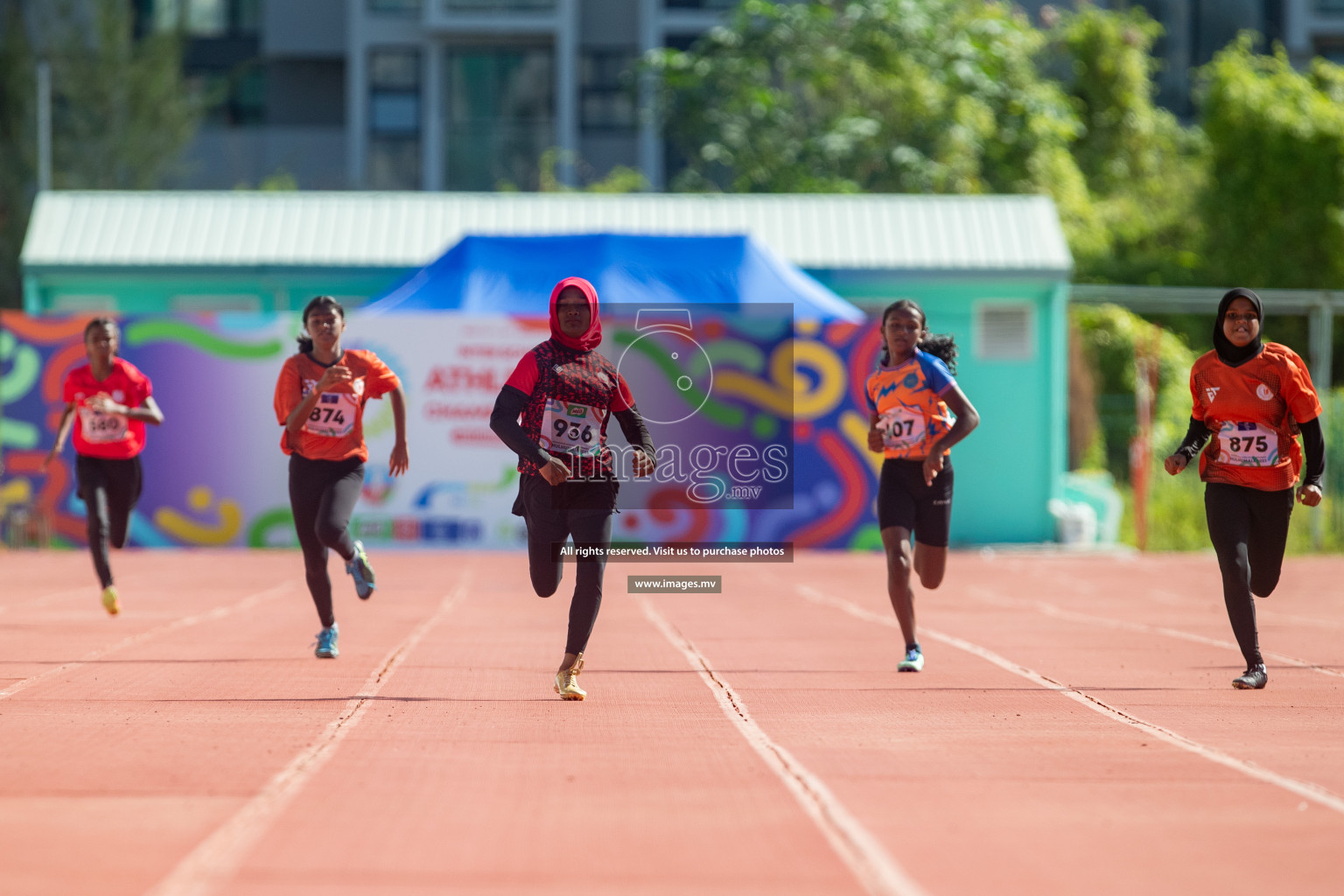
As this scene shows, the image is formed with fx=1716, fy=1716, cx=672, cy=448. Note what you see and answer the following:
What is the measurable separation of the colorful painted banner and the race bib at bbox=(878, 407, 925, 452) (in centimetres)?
1086

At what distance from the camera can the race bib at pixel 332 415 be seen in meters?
9.65

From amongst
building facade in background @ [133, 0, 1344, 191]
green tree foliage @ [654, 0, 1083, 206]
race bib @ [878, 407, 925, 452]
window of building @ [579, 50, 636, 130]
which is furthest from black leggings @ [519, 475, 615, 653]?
window of building @ [579, 50, 636, 130]

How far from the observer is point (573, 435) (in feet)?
26.3

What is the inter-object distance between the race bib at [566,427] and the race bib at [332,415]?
2.07m

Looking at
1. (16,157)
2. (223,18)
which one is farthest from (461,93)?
(16,157)

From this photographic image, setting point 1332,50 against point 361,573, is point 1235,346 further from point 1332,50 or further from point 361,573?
point 1332,50

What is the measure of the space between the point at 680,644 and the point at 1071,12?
3834 cm

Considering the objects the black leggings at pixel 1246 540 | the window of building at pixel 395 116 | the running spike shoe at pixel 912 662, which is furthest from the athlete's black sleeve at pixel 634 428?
the window of building at pixel 395 116

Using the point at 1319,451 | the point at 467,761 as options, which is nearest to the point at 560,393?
the point at 467,761

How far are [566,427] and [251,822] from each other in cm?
296

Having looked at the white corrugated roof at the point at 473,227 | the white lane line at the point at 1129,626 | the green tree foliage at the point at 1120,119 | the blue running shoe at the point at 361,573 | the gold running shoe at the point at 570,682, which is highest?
the green tree foliage at the point at 1120,119

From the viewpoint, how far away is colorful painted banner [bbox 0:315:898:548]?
2028cm

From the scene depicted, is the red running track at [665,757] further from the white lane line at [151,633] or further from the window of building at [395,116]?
the window of building at [395,116]

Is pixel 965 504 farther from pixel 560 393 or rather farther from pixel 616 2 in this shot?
pixel 616 2
